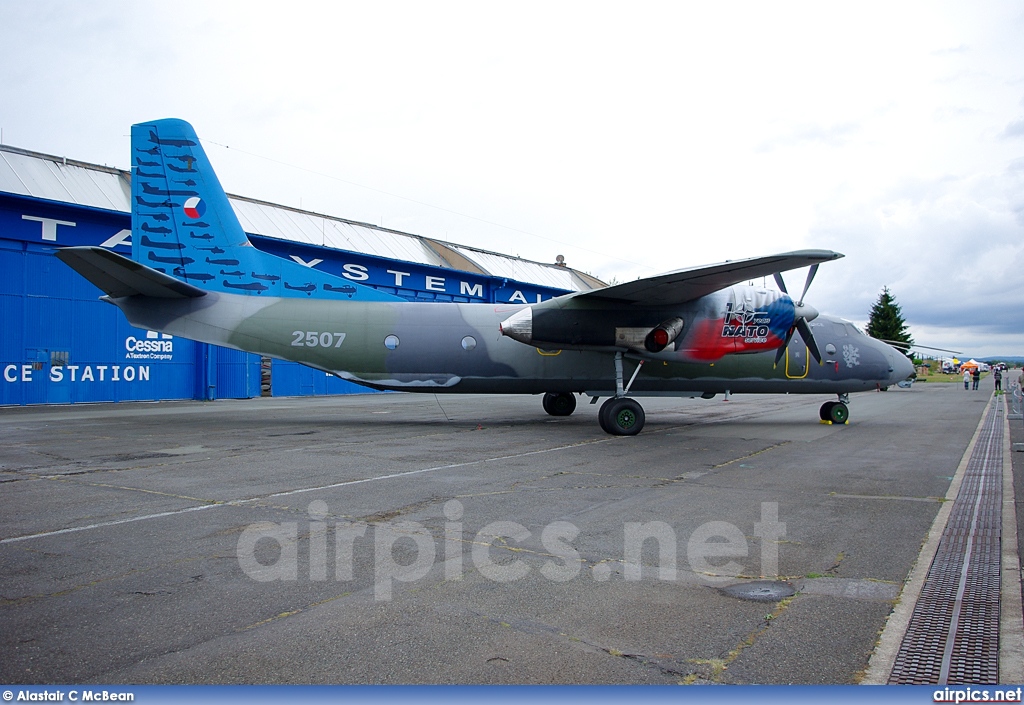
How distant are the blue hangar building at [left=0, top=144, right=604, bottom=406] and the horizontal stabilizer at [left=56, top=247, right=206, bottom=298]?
11.9 metres

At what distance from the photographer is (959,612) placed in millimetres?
4422

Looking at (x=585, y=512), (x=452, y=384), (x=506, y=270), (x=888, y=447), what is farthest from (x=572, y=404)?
(x=506, y=270)

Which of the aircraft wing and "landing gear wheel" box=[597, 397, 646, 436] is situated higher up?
the aircraft wing

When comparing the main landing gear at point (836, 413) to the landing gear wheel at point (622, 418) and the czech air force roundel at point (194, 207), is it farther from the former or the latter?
the czech air force roundel at point (194, 207)

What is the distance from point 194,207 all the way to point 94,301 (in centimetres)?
1350

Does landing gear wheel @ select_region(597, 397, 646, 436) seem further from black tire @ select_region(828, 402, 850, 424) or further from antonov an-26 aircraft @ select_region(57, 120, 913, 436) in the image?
black tire @ select_region(828, 402, 850, 424)

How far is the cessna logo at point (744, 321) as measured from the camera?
51.7 ft

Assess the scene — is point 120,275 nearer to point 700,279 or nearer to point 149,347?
point 700,279

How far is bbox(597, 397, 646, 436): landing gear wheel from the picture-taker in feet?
49.3

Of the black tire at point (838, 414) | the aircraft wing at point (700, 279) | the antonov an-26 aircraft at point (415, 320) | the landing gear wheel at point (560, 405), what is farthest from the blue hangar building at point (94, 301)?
the black tire at point (838, 414)

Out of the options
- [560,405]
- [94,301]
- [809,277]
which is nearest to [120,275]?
[560,405]

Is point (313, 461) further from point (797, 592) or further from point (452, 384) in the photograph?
point (797, 592)

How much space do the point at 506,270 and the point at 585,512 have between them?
39421 mm

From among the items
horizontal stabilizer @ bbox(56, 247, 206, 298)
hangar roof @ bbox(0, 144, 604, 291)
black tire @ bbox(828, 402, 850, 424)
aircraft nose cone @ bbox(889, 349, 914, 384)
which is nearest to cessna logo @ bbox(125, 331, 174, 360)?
hangar roof @ bbox(0, 144, 604, 291)
